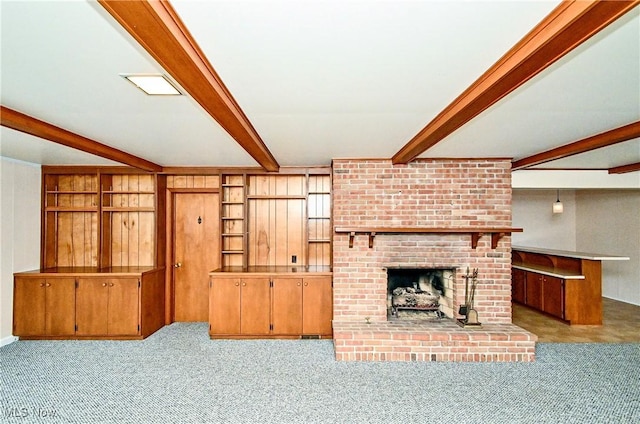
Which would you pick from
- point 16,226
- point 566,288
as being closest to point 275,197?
point 16,226

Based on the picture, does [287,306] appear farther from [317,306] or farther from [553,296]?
[553,296]

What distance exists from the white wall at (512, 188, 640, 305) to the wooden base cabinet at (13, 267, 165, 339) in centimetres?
653

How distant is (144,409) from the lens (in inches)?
116

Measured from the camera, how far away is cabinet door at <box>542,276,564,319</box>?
18.1ft

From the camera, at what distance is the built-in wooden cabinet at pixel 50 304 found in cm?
464

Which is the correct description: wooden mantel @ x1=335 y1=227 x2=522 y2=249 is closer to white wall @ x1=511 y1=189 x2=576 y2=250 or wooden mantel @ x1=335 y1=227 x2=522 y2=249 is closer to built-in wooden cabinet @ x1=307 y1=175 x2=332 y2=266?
built-in wooden cabinet @ x1=307 y1=175 x2=332 y2=266

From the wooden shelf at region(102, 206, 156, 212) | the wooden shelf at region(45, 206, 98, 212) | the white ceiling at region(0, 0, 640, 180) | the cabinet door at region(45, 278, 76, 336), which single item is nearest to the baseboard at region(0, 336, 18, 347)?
the cabinet door at region(45, 278, 76, 336)

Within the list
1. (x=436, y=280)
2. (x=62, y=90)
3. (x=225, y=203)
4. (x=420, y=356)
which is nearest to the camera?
(x=62, y=90)

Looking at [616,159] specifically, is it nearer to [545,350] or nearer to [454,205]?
[454,205]

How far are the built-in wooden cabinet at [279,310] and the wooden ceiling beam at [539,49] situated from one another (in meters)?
2.91

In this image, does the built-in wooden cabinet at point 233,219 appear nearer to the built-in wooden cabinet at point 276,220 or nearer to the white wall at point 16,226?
the built-in wooden cabinet at point 276,220

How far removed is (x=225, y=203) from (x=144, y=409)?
298 cm

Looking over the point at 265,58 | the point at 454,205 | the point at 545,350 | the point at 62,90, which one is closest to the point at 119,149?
the point at 62,90

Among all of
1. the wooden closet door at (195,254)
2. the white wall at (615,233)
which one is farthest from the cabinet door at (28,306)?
the white wall at (615,233)
